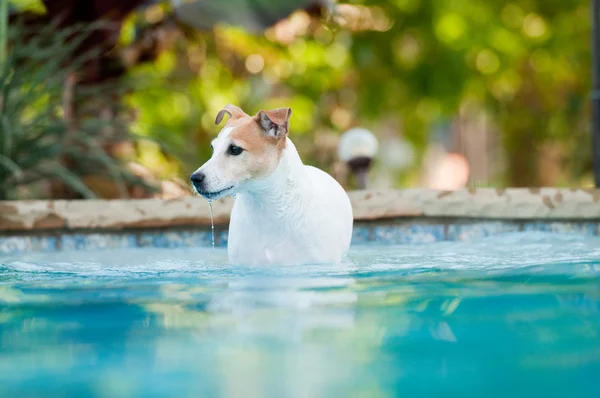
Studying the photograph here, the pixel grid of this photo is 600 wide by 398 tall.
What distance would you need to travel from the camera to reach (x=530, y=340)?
235 centimetres

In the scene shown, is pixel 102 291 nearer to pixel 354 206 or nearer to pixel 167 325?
pixel 167 325

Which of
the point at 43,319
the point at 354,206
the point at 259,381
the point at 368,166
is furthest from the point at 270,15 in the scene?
the point at 259,381

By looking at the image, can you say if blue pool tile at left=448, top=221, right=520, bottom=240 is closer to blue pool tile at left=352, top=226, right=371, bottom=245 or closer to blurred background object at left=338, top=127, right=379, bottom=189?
blue pool tile at left=352, top=226, right=371, bottom=245

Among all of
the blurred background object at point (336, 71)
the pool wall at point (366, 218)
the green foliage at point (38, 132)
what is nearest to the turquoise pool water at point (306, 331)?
the pool wall at point (366, 218)

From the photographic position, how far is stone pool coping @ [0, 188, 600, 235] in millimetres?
5340

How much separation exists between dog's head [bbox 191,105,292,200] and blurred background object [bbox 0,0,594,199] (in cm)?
354

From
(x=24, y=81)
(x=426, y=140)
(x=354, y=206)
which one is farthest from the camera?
(x=426, y=140)

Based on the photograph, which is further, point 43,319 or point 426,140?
point 426,140

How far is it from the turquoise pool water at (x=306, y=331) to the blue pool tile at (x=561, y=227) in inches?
67.8

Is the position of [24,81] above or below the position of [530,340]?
above

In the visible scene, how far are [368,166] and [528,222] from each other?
1.59 m

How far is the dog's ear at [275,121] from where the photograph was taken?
381 cm

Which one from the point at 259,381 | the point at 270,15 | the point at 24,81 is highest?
the point at 270,15

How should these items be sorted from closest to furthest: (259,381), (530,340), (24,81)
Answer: (259,381) → (530,340) → (24,81)
